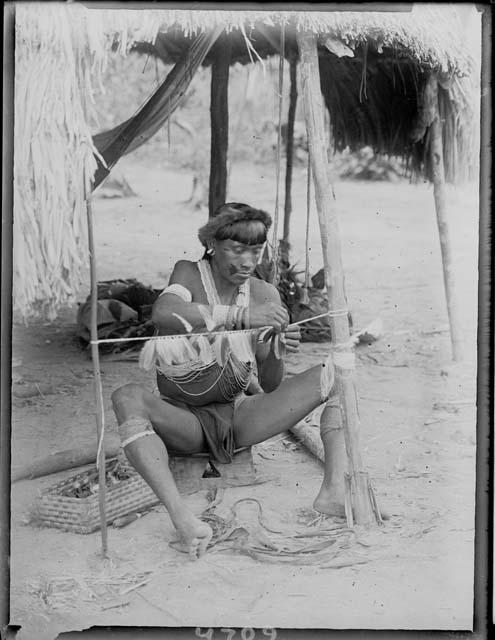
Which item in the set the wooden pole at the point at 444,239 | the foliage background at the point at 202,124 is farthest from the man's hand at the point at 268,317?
the foliage background at the point at 202,124

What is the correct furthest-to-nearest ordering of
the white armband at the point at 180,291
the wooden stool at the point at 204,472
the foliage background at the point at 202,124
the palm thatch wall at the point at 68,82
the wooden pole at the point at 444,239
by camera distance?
the foliage background at the point at 202,124 → the wooden pole at the point at 444,239 → the wooden stool at the point at 204,472 → the white armband at the point at 180,291 → the palm thatch wall at the point at 68,82

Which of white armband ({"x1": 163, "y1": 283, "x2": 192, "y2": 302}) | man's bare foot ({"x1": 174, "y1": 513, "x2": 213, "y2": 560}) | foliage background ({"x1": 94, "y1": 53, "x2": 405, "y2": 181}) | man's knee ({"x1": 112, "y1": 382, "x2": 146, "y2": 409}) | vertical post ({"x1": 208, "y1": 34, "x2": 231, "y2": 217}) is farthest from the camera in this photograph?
foliage background ({"x1": 94, "y1": 53, "x2": 405, "y2": 181})

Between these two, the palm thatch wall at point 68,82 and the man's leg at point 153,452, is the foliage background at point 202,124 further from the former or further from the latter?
the man's leg at point 153,452

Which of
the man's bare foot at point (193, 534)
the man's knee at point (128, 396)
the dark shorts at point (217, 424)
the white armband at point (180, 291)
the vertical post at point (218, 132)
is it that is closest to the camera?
the man's bare foot at point (193, 534)

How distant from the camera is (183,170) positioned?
9906 mm

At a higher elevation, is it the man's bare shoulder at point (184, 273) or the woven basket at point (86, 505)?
the man's bare shoulder at point (184, 273)

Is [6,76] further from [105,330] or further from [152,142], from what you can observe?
[152,142]

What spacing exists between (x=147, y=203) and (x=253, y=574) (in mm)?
5918

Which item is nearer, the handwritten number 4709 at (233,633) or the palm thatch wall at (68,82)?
the palm thatch wall at (68,82)

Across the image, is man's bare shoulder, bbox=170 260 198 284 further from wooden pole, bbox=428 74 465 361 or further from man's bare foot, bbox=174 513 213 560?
wooden pole, bbox=428 74 465 361

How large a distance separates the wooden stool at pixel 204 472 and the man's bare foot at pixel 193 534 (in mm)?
478

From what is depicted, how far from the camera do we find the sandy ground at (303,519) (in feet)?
10.5

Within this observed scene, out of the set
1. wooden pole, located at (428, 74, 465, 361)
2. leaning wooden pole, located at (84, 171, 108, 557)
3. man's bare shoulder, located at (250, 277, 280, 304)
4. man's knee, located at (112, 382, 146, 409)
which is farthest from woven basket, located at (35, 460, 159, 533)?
wooden pole, located at (428, 74, 465, 361)

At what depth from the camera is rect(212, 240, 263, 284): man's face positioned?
356cm
